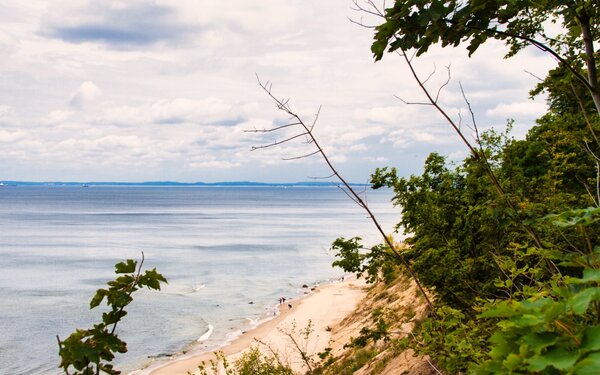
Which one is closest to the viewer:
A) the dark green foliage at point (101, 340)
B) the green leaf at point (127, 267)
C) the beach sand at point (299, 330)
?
the dark green foliage at point (101, 340)

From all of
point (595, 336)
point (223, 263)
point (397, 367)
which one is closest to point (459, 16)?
point (595, 336)

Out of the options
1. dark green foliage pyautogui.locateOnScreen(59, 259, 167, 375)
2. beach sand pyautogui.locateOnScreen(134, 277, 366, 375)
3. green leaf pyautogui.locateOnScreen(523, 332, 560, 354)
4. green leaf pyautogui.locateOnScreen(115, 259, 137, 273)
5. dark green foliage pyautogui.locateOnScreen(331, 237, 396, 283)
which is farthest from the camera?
beach sand pyautogui.locateOnScreen(134, 277, 366, 375)

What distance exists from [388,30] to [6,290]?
199ft

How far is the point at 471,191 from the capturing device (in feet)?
41.1

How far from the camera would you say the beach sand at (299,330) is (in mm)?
32250

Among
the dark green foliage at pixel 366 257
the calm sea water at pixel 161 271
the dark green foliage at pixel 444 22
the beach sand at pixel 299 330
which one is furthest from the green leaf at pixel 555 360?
the beach sand at pixel 299 330

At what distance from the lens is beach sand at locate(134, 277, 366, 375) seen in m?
32.2

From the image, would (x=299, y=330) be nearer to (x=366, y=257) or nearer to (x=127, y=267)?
(x=366, y=257)

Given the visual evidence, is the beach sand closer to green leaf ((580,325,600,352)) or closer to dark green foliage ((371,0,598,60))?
dark green foliage ((371,0,598,60))

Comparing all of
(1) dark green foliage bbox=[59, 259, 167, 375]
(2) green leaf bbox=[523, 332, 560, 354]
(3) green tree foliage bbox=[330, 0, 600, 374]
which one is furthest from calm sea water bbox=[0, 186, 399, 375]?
(2) green leaf bbox=[523, 332, 560, 354]

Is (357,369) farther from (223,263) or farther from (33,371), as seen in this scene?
(223,263)

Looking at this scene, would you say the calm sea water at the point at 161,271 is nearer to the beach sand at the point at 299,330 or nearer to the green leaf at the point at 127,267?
the beach sand at the point at 299,330

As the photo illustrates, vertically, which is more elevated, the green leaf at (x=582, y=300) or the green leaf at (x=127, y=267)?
the green leaf at (x=582, y=300)

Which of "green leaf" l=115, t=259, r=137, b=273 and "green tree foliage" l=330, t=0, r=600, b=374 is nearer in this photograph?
"green tree foliage" l=330, t=0, r=600, b=374
